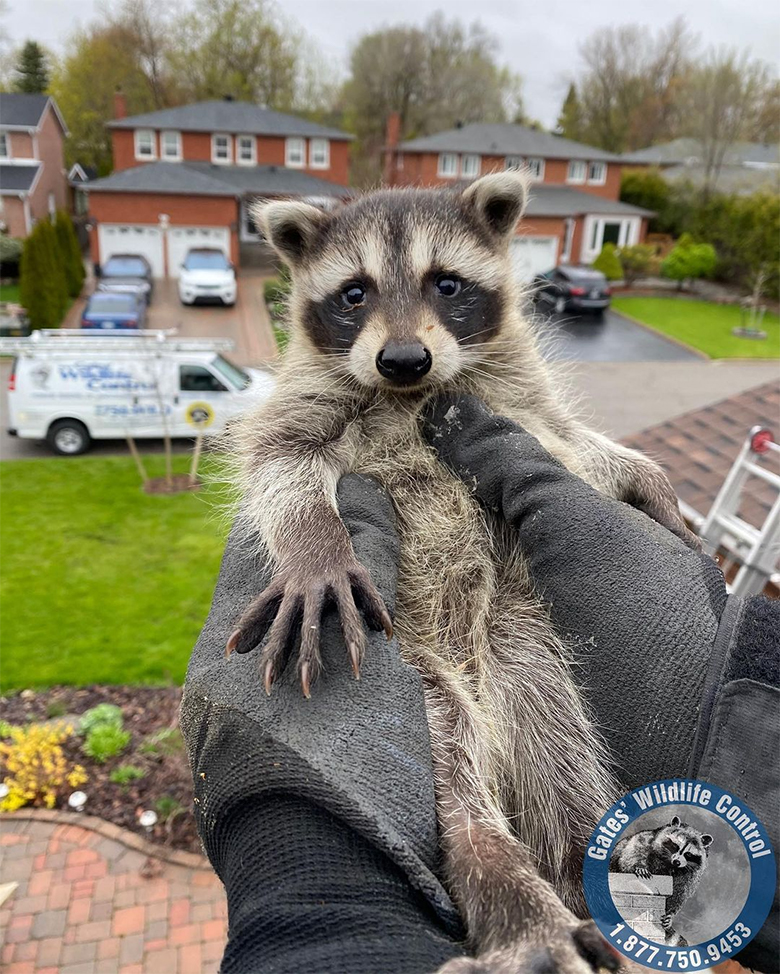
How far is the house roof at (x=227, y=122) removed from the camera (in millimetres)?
39625

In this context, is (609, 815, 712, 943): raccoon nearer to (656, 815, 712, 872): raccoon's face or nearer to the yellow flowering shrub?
(656, 815, 712, 872): raccoon's face

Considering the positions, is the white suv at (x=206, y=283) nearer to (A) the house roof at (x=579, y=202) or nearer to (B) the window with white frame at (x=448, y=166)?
(B) the window with white frame at (x=448, y=166)

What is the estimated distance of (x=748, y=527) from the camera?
681 cm

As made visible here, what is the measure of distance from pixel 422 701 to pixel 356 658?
354mm

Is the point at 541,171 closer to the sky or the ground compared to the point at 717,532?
closer to the sky

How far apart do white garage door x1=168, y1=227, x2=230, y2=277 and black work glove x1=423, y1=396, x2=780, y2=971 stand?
34.2 metres

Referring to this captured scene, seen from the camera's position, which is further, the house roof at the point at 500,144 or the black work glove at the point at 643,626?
the house roof at the point at 500,144

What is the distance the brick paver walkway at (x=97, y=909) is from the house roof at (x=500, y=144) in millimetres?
36728

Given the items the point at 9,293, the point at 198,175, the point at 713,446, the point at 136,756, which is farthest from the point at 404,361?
the point at 9,293

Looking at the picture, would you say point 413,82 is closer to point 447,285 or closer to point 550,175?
point 550,175

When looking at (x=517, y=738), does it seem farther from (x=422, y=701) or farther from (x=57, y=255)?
(x=57, y=255)

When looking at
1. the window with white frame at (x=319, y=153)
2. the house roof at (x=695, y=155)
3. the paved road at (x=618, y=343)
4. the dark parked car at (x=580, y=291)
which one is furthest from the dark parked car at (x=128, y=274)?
the house roof at (x=695, y=155)

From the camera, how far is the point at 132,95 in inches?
2140

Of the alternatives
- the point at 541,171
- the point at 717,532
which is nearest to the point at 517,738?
the point at 717,532
